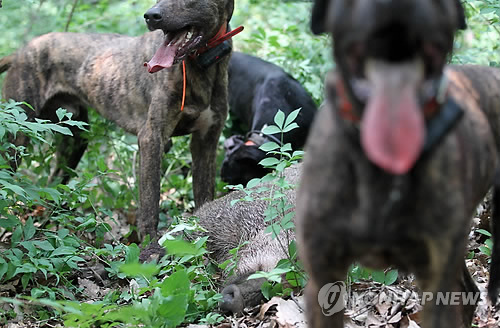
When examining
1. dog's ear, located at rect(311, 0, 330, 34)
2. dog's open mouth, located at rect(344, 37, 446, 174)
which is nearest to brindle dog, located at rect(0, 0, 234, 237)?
dog's ear, located at rect(311, 0, 330, 34)

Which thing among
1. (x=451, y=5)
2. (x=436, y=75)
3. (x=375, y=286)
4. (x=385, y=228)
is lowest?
(x=375, y=286)

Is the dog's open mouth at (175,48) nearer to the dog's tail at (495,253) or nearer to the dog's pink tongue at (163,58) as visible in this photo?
the dog's pink tongue at (163,58)

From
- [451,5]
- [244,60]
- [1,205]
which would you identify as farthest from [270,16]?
[451,5]

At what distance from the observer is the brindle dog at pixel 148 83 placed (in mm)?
5641

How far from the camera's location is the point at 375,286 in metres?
4.05

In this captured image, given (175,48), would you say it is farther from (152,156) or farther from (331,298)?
(331,298)

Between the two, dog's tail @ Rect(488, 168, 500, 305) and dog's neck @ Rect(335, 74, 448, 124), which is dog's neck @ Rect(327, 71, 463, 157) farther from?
dog's tail @ Rect(488, 168, 500, 305)

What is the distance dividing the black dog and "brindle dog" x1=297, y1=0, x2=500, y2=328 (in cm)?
407

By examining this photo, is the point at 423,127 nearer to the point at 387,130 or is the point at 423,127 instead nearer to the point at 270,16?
the point at 387,130

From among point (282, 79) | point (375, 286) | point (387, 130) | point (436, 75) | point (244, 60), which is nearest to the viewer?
point (387, 130)

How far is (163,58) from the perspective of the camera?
5484mm

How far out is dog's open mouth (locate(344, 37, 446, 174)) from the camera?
1931mm

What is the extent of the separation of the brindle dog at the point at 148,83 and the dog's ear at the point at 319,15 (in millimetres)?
3023

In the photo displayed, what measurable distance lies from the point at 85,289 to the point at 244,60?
415 centimetres
